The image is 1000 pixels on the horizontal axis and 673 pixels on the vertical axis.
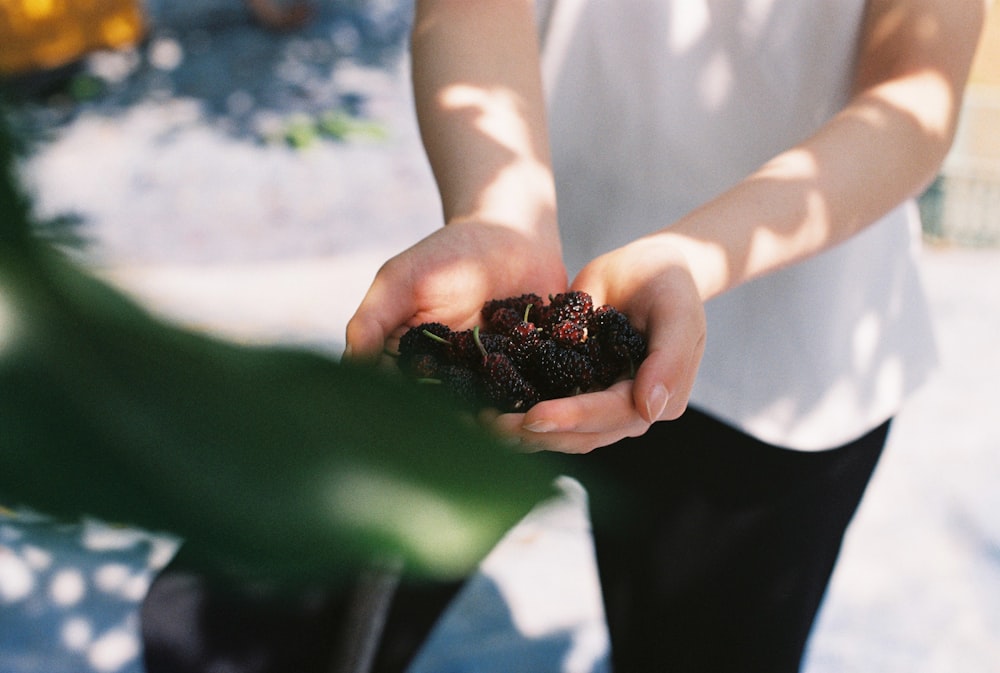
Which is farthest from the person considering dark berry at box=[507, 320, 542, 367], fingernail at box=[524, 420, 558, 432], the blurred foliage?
the blurred foliage

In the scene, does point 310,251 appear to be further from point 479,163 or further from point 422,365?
point 422,365

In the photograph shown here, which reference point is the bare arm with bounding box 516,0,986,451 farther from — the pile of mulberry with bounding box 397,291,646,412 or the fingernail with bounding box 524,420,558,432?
the fingernail with bounding box 524,420,558,432

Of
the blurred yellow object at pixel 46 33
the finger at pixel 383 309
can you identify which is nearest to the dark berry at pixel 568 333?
the finger at pixel 383 309

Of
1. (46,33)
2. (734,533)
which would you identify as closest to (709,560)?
(734,533)

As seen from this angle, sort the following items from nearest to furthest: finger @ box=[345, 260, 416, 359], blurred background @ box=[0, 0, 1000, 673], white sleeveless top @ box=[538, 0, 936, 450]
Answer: blurred background @ box=[0, 0, 1000, 673] → finger @ box=[345, 260, 416, 359] → white sleeveless top @ box=[538, 0, 936, 450]

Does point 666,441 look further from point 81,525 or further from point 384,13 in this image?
point 384,13

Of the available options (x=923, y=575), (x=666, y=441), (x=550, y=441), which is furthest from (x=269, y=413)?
(x=923, y=575)
